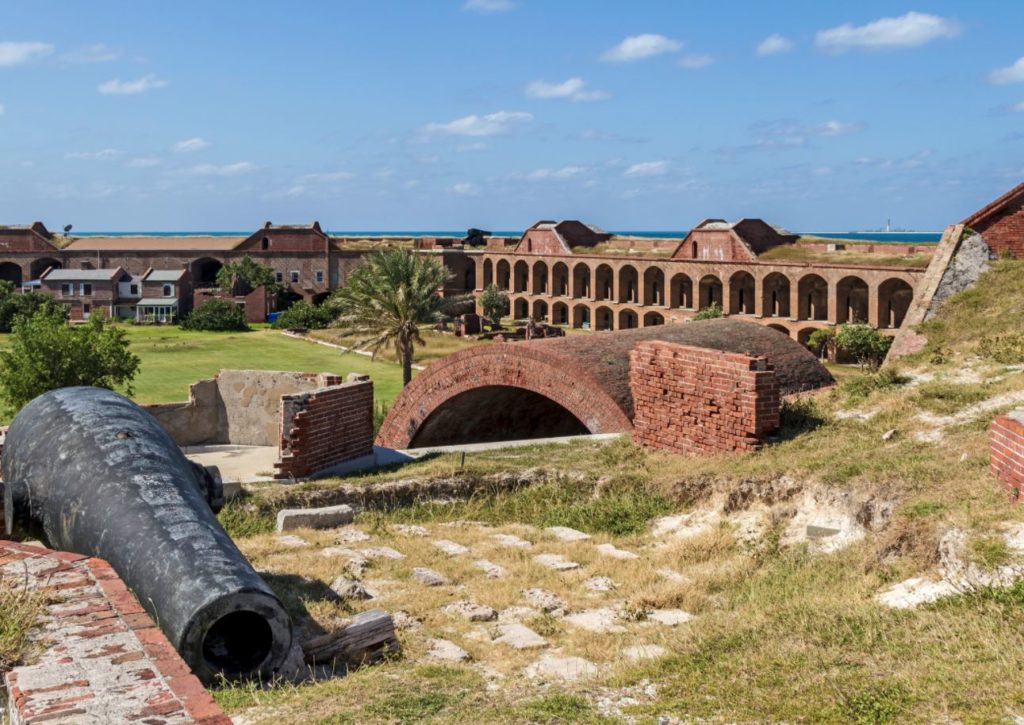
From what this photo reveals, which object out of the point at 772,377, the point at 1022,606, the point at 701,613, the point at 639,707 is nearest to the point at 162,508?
the point at 639,707

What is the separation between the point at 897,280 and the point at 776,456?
112 ft

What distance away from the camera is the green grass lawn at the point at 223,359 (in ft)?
125

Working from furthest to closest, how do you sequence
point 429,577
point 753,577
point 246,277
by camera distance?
point 246,277
point 429,577
point 753,577

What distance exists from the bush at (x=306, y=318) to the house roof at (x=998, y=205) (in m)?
47.7

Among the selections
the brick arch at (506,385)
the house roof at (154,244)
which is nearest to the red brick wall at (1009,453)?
the brick arch at (506,385)

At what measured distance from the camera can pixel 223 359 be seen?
4747 cm

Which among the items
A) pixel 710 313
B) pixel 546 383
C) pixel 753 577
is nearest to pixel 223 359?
pixel 710 313

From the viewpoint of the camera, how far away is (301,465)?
498 inches

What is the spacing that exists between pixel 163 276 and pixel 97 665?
68221mm

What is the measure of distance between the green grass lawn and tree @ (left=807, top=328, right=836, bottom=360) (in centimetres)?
1770

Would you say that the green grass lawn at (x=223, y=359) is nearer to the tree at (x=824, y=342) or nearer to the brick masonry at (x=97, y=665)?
the tree at (x=824, y=342)

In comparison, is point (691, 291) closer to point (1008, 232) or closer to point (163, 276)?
point (163, 276)

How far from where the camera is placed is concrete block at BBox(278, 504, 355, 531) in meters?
10.5

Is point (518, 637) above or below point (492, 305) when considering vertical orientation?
below
